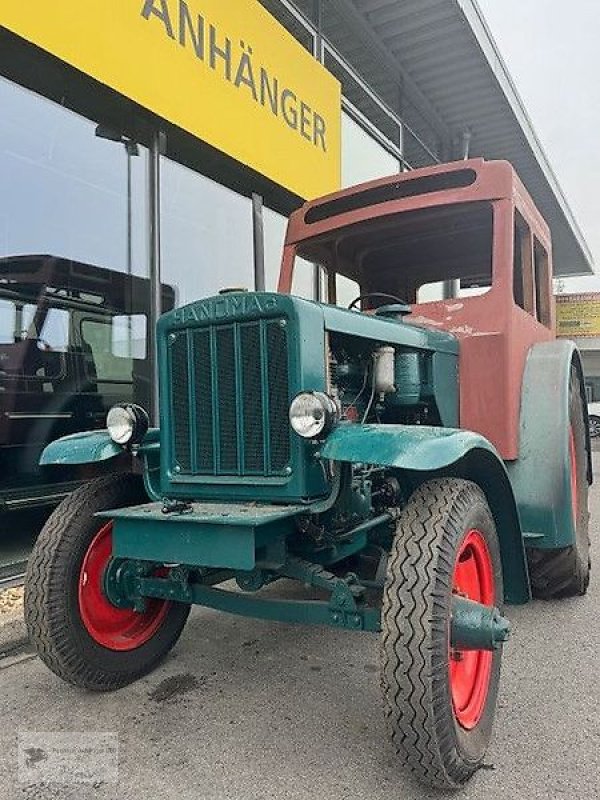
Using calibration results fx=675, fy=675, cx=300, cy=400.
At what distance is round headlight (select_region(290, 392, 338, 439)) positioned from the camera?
7.64ft

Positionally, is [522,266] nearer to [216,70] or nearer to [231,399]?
[231,399]

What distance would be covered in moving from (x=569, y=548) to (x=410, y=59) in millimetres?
6397

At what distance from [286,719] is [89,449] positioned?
1.35 meters

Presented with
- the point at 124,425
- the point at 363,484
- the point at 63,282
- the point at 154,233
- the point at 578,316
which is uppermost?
the point at 578,316

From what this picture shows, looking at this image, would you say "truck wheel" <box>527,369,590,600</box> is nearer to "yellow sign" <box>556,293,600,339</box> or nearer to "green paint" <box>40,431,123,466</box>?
"green paint" <box>40,431,123,466</box>

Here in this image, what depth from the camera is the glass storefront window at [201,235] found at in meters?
5.60

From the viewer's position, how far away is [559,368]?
350 centimetres

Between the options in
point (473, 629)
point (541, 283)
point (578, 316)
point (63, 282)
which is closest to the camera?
point (473, 629)

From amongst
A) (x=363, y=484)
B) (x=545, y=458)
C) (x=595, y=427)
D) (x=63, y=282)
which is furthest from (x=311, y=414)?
(x=595, y=427)

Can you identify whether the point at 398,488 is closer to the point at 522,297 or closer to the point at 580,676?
the point at 580,676

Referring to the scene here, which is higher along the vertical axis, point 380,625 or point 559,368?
point 559,368

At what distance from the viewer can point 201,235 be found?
5.96 meters

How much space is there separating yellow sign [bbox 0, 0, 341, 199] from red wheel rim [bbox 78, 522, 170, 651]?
109 inches

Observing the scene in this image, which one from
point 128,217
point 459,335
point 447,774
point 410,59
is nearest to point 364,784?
point 447,774
